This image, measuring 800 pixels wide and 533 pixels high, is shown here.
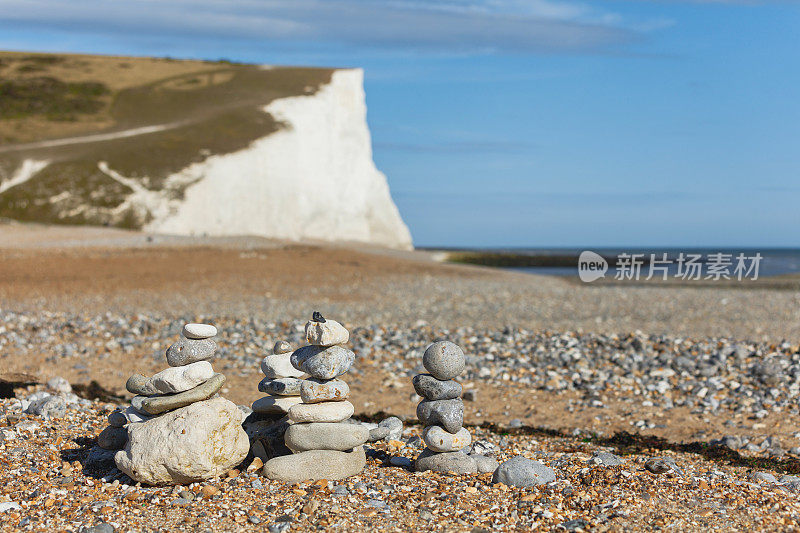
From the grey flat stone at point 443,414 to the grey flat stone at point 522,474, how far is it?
2.31 ft

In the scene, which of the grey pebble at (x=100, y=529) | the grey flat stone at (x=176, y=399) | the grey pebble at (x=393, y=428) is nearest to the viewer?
the grey pebble at (x=100, y=529)

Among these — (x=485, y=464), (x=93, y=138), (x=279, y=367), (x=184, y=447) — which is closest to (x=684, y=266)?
(x=93, y=138)

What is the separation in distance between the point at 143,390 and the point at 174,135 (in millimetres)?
56453

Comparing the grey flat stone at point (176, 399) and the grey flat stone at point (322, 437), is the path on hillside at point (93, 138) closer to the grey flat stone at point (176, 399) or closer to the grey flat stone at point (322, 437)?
the grey flat stone at point (176, 399)

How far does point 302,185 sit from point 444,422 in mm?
53702

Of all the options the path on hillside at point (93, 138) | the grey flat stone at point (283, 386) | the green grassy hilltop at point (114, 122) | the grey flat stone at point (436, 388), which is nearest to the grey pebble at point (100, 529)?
the grey flat stone at point (283, 386)

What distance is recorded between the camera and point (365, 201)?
66.4 meters

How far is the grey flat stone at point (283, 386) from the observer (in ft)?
27.6

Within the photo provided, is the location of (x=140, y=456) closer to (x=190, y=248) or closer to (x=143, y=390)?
(x=143, y=390)

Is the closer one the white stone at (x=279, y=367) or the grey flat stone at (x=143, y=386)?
the grey flat stone at (x=143, y=386)

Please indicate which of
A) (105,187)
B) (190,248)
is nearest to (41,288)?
(190,248)

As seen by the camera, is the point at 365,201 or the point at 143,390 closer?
the point at 143,390

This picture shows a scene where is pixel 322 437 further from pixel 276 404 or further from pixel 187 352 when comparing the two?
pixel 187 352

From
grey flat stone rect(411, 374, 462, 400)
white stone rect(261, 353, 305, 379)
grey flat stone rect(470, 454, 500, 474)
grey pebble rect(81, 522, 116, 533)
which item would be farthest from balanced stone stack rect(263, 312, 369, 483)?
grey pebble rect(81, 522, 116, 533)
